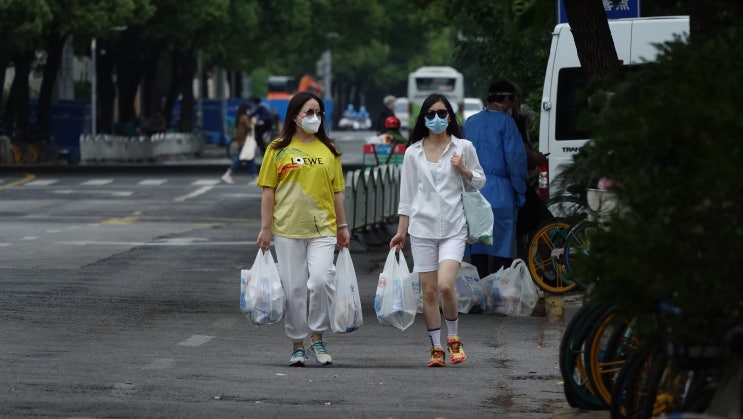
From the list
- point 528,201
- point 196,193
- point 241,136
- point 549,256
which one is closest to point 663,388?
point 549,256

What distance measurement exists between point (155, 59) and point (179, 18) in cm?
839

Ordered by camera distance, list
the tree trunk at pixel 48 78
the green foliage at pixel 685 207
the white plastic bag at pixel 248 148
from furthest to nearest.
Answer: the tree trunk at pixel 48 78, the white plastic bag at pixel 248 148, the green foliage at pixel 685 207

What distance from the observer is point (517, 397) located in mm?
9773

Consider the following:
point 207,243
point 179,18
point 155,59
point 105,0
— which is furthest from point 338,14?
point 207,243

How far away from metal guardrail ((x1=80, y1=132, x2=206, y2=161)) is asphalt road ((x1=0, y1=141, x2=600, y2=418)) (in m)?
30.1

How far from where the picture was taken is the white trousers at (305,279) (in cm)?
1123

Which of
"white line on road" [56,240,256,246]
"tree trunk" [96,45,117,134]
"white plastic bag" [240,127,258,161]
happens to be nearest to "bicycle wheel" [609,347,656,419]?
"white line on road" [56,240,256,246]

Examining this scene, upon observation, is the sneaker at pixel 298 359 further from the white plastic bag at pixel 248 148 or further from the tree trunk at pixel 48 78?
the tree trunk at pixel 48 78

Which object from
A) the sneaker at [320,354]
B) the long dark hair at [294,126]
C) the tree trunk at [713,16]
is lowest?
the sneaker at [320,354]

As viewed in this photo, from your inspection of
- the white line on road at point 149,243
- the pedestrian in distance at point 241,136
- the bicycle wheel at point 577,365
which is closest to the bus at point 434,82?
the pedestrian in distance at point 241,136

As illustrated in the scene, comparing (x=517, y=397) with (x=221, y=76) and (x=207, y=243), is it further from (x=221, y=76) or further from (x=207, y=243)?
(x=221, y=76)

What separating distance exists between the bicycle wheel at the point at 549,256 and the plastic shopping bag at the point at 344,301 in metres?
4.05

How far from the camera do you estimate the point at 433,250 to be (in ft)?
37.4

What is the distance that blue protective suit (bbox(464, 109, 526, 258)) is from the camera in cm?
1455
